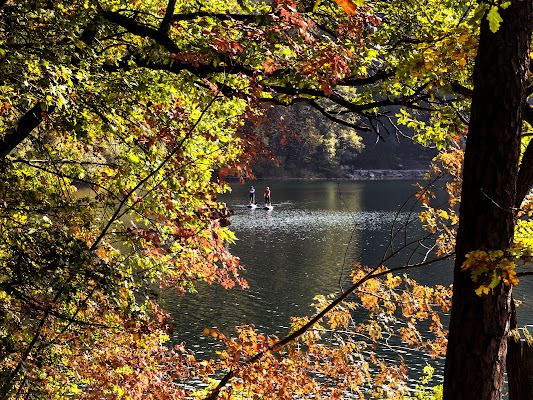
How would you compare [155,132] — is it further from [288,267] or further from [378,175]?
[378,175]

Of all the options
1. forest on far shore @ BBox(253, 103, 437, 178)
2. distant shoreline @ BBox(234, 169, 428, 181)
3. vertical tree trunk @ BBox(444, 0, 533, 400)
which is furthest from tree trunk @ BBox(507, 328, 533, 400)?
distant shoreline @ BBox(234, 169, 428, 181)

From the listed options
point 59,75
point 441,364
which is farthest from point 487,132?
point 441,364

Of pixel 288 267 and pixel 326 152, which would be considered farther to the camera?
pixel 326 152

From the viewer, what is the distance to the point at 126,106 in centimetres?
504

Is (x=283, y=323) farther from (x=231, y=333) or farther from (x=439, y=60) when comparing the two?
(x=439, y=60)

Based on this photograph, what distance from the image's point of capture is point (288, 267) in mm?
25141

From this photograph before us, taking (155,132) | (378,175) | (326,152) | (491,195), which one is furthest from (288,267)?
(378,175)

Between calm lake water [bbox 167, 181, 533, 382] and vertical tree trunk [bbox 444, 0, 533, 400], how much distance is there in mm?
1245

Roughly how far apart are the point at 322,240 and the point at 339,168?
196ft

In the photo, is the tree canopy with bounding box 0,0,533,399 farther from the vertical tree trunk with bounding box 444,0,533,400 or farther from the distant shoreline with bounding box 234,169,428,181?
the distant shoreline with bounding box 234,169,428,181

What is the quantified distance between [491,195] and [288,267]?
21.8m

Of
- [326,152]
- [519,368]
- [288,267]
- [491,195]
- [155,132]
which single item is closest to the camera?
[491,195]

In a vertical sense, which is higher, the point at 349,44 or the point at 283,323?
the point at 349,44

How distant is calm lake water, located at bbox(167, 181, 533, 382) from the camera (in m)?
17.6
